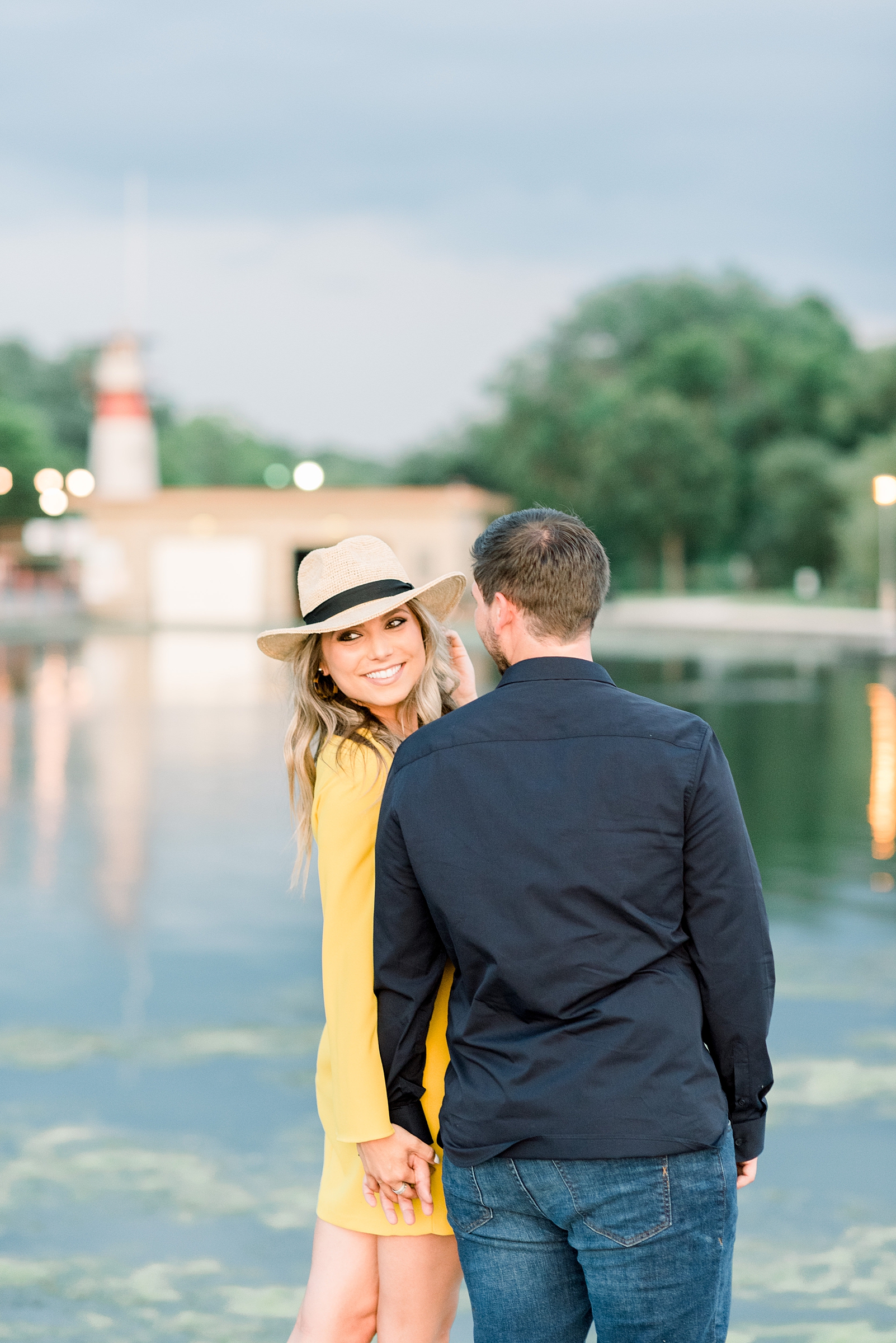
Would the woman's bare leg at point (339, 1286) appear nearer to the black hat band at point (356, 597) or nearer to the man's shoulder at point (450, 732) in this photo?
the man's shoulder at point (450, 732)

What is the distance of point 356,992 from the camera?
225 cm

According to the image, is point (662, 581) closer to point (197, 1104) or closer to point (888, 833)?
point (888, 833)

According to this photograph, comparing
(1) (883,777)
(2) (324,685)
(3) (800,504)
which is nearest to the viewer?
(2) (324,685)

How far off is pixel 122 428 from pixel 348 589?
2061 inches

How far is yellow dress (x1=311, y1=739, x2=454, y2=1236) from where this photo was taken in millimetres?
2234

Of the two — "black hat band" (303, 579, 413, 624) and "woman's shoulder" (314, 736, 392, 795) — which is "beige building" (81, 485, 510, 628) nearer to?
"black hat band" (303, 579, 413, 624)

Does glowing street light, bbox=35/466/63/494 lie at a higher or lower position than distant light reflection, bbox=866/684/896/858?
higher

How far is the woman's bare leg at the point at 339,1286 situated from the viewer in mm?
2404

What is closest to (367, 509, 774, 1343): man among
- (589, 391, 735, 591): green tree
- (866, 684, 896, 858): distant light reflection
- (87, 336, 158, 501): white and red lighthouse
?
(866, 684, 896, 858): distant light reflection

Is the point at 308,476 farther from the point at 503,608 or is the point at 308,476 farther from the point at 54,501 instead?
the point at 503,608

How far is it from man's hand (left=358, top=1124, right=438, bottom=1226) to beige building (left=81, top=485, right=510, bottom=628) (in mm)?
41415

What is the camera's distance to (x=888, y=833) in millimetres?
9727

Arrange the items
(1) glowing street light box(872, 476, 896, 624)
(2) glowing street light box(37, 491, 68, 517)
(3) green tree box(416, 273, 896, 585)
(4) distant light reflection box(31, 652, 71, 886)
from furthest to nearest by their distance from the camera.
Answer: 1. (3) green tree box(416, 273, 896, 585)
2. (1) glowing street light box(872, 476, 896, 624)
3. (2) glowing street light box(37, 491, 68, 517)
4. (4) distant light reflection box(31, 652, 71, 886)

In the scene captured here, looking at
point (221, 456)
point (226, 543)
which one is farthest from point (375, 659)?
point (221, 456)
